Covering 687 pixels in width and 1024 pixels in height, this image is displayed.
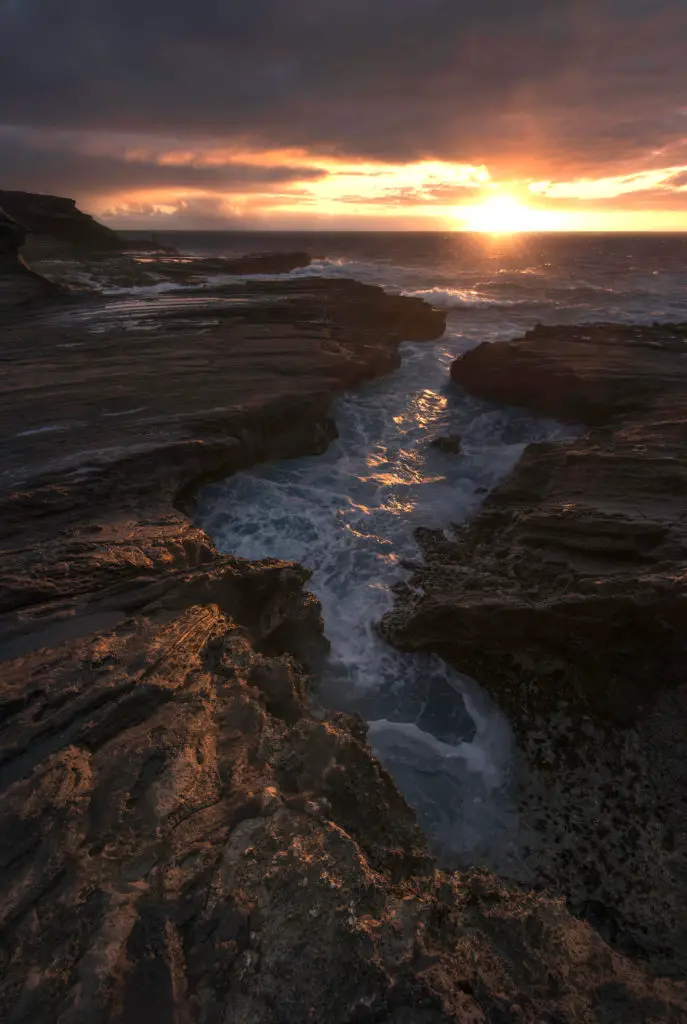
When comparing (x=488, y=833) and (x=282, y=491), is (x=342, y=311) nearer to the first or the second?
(x=282, y=491)

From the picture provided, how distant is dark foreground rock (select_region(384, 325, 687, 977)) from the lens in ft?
15.7

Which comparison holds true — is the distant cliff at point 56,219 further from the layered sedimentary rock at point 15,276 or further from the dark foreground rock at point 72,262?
the layered sedimentary rock at point 15,276

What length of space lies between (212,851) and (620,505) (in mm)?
6730

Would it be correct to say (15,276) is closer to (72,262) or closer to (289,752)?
(72,262)

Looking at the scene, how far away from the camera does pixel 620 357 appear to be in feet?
48.6

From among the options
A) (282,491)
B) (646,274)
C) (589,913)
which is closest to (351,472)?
(282,491)

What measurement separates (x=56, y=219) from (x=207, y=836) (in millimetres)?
53492

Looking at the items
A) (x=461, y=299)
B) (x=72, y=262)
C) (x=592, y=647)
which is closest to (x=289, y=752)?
(x=592, y=647)

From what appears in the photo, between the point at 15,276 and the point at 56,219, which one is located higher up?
the point at 56,219

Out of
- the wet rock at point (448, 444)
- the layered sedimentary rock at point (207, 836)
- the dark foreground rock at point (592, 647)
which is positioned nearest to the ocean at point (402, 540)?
the wet rock at point (448, 444)

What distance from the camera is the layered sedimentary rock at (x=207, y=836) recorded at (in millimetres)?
2781

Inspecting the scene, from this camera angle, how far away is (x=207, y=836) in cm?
348

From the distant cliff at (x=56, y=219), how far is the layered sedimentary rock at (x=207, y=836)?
47.5 meters

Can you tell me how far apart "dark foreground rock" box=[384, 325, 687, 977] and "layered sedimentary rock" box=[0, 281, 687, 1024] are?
110 centimetres
